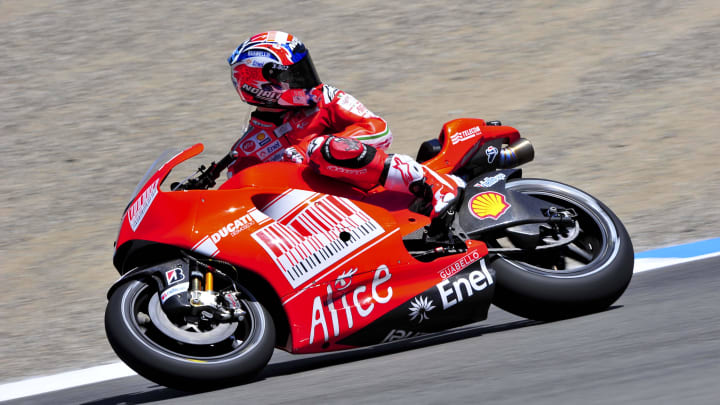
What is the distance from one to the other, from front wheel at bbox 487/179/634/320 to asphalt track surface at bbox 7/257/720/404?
0.10 m

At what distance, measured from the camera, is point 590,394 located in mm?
3430

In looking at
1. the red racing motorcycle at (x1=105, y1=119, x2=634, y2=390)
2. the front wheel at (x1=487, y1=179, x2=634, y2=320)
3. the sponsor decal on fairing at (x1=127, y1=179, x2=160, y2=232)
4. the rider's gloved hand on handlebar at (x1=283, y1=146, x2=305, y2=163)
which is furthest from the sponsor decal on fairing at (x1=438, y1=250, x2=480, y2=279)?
the sponsor decal on fairing at (x1=127, y1=179, x2=160, y2=232)

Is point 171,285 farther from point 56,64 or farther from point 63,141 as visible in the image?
point 56,64

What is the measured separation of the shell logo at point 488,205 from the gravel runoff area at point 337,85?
7.97ft

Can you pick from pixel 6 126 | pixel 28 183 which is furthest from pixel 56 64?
pixel 28 183

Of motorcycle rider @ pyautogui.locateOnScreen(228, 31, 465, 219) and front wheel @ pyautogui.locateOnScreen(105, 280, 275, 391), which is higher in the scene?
motorcycle rider @ pyautogui.locateOnScreen(228, 31, 465, 219)

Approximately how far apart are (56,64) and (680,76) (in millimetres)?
7935

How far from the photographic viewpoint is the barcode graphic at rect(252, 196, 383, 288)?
4.79 metres

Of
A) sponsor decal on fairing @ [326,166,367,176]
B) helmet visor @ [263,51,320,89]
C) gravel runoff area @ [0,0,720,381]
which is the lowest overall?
gravel runoff area @ [0,0,720,381]

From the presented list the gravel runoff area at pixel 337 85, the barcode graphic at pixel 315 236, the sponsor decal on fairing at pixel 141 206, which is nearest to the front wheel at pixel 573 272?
the barcode graphic at pixel 315 236

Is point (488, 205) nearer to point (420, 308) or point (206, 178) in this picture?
point (420, 308)

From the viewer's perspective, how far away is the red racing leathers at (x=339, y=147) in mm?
5020

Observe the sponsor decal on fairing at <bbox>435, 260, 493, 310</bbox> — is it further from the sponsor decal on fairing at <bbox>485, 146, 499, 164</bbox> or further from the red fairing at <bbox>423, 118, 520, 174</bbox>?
the sponsor decal on fairing at <bbox>485, 146, 499, 164</bbox>

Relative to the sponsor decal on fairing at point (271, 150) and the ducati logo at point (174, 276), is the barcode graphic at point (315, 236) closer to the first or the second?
the ducati logo at point (174, 276)
